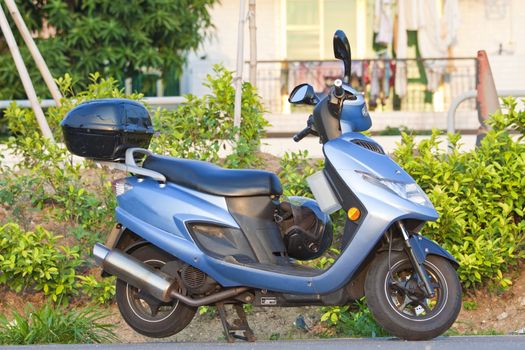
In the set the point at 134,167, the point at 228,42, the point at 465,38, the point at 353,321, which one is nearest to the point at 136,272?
the point at 134,167

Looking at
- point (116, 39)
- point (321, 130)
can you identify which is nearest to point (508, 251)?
point (321, 130)

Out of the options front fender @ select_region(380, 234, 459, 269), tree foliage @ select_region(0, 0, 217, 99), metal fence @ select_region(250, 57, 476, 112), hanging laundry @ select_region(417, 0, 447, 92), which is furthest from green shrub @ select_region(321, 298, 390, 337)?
hanging laundry @ select_region(417, 0, 447, 92)

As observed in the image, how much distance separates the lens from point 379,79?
22.0m

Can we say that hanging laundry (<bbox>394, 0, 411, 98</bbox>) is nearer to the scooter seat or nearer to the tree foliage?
the tree foliage

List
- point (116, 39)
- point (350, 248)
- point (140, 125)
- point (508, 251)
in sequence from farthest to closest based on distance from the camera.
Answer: point (116, 39), point (508, 251), point (140, 125), point (350, 248)

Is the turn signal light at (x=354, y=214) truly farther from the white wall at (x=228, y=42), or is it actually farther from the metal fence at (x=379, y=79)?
the metal fence at (x=379, y=79)

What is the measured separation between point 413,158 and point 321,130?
2.37 m

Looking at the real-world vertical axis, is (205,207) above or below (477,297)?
above

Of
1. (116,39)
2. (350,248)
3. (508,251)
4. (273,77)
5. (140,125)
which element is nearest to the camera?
(350,248)

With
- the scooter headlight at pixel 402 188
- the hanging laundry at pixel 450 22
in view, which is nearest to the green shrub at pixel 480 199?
the scooter headlight at pixel 402 188

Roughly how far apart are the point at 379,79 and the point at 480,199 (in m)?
13.3

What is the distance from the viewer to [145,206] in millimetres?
6914

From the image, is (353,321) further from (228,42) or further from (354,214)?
(228,42)

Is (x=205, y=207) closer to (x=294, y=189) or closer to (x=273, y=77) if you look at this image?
(x=294, y=189)
